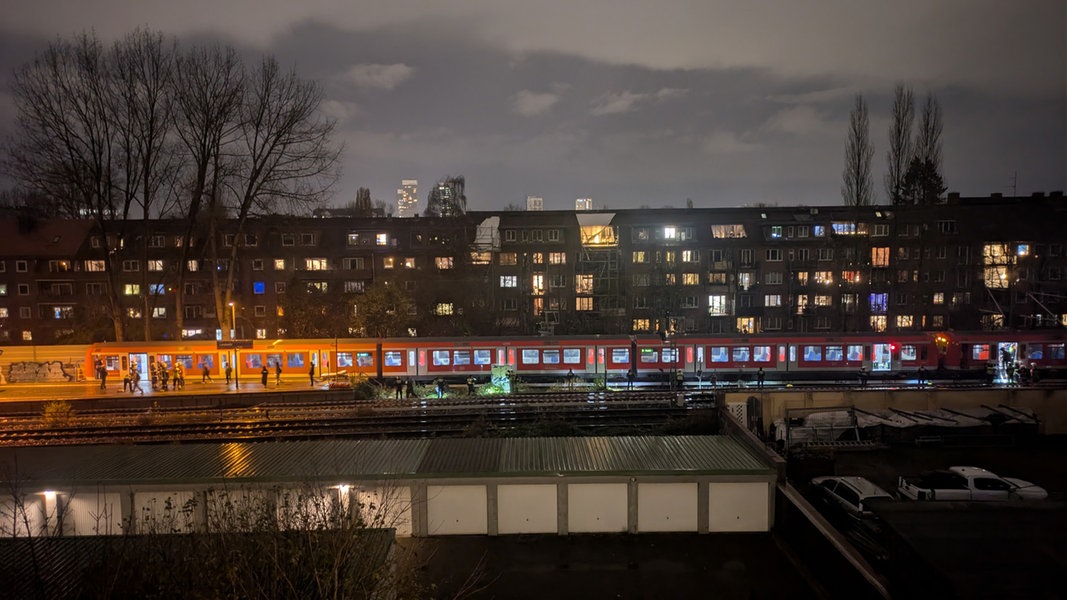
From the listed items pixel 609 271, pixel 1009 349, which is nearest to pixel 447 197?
pixel 609 271

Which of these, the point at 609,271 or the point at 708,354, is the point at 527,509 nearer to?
the point at 708,354

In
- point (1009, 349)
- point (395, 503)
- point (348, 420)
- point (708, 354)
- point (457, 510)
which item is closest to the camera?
point (395, 503)

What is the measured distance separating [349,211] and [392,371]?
44087 mm

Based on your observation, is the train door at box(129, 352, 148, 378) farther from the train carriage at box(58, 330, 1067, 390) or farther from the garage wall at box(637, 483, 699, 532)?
the garage wall at box(637, 483, 699, 532)

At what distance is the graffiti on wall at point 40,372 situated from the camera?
31.0 meters

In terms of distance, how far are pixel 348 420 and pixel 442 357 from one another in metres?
9.43

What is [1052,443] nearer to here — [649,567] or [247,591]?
[649,567]

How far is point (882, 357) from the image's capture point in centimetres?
2964

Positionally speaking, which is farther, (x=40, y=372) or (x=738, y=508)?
(x=40, y=372)

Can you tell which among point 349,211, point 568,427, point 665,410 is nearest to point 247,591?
point 568,427

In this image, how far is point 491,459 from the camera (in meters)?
13.4

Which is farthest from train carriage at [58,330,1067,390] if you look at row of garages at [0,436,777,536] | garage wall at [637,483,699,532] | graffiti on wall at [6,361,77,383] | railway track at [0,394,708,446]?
garage wall at [637,483,699,532]

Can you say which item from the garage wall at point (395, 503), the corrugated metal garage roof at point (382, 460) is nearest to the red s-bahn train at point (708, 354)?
the corrugated metal garage roof at point (382, 460)

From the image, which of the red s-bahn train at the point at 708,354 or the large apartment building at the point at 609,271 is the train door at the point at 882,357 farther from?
the large apartment building at the point at 609,271
